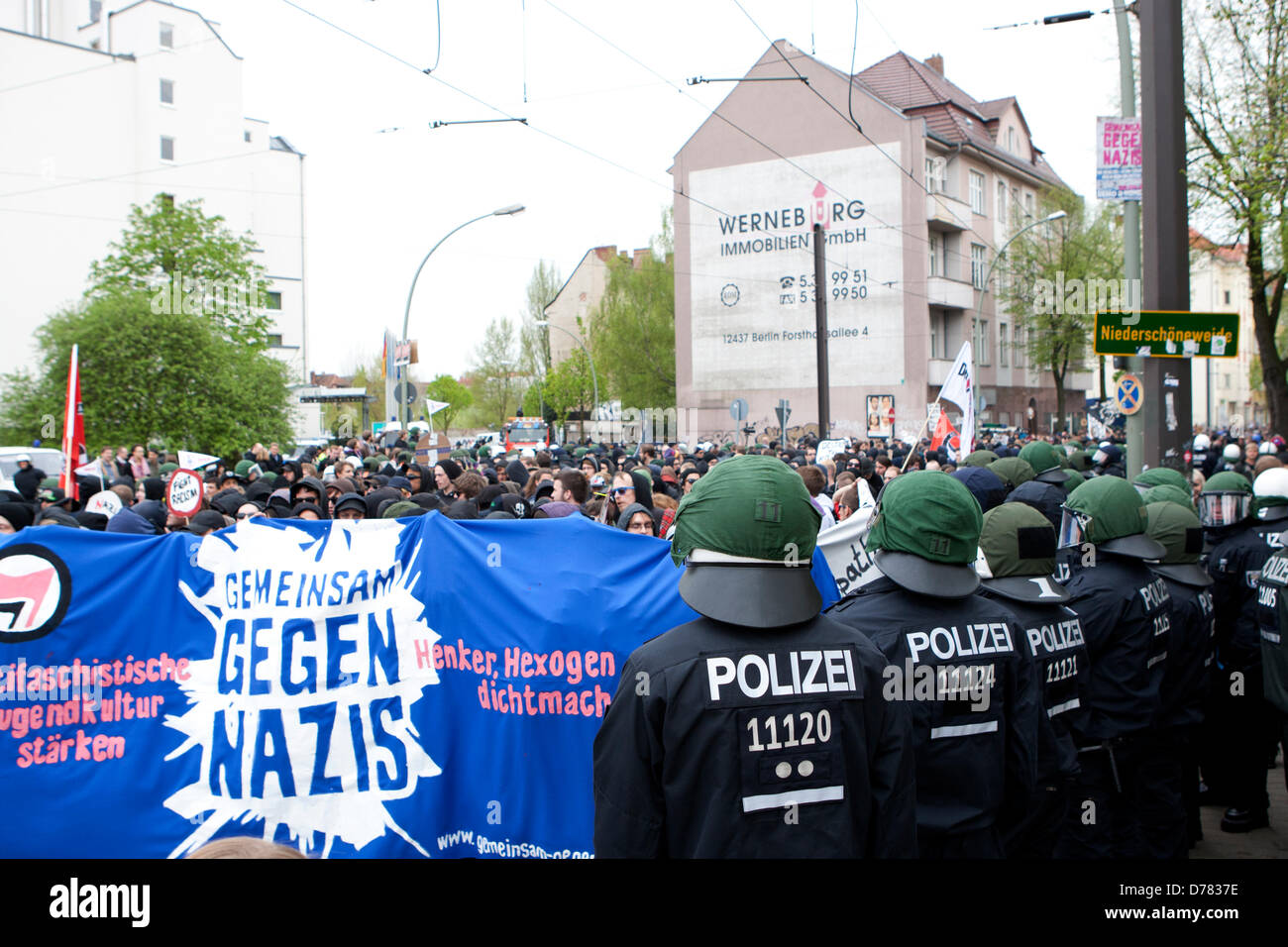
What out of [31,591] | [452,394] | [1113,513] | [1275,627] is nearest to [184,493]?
[31,591]

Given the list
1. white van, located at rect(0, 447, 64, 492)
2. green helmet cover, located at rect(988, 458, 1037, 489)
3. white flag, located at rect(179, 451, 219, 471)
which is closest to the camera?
green helmet cover, located at rect(988, 458, 1037, 489)

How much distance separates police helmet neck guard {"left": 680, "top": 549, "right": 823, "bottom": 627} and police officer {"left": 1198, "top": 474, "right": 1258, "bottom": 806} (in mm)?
5006

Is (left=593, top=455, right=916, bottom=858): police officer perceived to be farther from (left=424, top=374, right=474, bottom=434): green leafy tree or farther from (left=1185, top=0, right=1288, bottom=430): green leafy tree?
(left=424, top=374, right=474, bottom=434): green leafy tree

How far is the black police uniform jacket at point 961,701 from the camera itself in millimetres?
3061

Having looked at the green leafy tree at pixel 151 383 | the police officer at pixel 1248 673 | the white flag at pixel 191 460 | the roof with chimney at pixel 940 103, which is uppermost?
the roof with chimney at pixel 940 103

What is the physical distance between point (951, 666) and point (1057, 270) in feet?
153

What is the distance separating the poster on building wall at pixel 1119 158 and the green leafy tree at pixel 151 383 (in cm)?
2022

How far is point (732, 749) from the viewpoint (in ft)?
7.73

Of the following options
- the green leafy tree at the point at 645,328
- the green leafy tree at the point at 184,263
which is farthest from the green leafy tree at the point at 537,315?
the green leafy tree at the point at 184,263

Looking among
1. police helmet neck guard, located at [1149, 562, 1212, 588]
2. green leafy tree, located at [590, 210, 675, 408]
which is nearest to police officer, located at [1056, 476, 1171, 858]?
police helmet neck guard, located at [1149, 562, 1212, 588]

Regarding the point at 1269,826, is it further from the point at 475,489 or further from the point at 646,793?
the point at 475,489

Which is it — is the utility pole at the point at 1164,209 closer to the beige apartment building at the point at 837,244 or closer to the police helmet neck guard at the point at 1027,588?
the police helmet neck guard at the point at 1027,588

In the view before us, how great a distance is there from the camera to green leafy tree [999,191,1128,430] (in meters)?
45.2

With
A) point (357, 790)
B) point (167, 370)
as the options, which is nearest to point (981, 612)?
point (357, 790)
